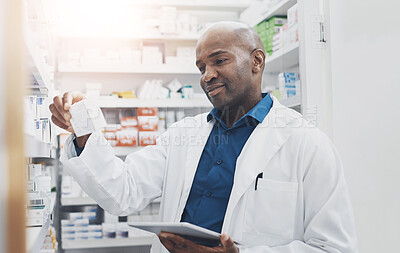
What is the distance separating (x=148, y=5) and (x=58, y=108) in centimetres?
291

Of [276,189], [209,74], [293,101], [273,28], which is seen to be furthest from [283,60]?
[276,189]

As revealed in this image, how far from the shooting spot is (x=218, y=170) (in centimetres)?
166

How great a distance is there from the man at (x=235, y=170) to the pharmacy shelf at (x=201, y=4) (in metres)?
2.45

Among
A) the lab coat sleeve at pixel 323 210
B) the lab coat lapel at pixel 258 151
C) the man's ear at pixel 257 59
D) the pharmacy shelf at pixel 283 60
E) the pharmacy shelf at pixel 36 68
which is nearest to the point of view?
the pharmacy shelf at pixel 36 68

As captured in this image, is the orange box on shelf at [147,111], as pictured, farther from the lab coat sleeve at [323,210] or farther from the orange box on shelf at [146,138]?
the lab coat sleeve at [323,210]

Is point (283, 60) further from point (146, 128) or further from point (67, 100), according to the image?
point (67, 100)

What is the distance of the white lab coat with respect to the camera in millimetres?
1471

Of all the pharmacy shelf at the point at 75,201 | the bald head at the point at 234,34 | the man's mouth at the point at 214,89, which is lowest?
the pharmacy shelf at the point at 75,201

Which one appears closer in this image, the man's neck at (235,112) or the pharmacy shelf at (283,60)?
the man's neck at (235,112)

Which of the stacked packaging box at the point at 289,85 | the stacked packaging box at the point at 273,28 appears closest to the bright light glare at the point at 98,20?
the stacked packaging box at the point at 273,28

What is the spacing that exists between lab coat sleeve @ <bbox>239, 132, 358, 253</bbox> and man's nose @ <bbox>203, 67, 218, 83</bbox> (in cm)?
48

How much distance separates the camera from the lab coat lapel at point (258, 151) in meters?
1.55

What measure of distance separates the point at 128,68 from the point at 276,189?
2.63 m

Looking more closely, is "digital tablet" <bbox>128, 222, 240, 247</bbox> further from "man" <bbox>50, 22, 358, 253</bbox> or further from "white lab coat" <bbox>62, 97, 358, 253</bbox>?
"white lab coat" <bbox>62, 97, 358, 253</bbox>
